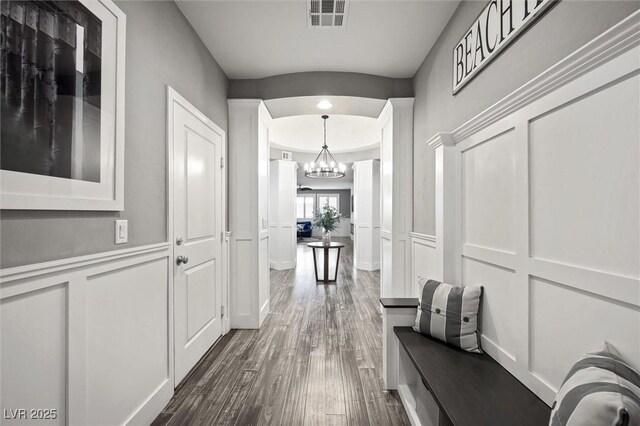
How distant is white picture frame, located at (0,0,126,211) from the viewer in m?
1.12

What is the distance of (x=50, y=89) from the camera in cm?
110

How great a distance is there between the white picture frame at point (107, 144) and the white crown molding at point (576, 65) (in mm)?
1855

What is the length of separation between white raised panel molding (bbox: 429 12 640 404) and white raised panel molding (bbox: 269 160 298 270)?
4.98 meters

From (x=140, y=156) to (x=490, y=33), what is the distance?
80.7 inches

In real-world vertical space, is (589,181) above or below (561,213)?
above

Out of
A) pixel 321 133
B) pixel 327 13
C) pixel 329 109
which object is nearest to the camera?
pixel 327 13

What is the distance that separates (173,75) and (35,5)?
100 cm

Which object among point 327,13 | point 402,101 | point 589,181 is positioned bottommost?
point 589,181

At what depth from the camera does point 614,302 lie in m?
0.92

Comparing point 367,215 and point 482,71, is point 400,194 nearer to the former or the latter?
point 482,71

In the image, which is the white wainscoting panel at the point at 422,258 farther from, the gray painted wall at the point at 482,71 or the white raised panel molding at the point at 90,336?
the white raised panel molding at the point at 90,336

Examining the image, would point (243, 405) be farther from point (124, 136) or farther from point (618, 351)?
point (618, 351)

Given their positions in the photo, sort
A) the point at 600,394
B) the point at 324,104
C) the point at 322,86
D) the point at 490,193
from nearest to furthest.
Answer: the point at 600,394 < the point at 490,193 < the point at 322,86 < the point at 324,104

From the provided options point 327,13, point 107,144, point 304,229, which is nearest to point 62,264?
point 107,144
